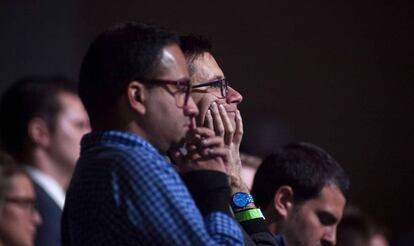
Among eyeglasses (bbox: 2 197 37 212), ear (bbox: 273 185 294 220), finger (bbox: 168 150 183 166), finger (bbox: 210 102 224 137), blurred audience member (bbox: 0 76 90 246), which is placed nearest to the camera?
finger (bbox: 168 150 183 166)

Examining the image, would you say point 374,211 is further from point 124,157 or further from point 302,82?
point 124,157

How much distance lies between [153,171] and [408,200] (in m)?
5.87

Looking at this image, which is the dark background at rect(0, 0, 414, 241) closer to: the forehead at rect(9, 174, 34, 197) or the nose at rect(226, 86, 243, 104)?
the forehead at rect(9, 174, 34, 197)

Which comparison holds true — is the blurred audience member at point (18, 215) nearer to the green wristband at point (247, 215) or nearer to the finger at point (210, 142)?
the green wristband at point (247, 215)

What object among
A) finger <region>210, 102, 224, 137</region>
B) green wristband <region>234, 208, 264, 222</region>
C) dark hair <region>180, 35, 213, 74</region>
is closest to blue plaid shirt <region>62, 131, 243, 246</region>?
finger <region>210, 102, 224, 137</region>

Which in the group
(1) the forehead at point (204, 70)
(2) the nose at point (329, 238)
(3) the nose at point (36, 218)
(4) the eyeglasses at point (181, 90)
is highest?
(4) the eyeglasses at point (181, 90)

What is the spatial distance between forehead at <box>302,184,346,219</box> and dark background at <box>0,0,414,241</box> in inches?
159

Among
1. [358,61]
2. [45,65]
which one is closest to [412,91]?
[358,61]

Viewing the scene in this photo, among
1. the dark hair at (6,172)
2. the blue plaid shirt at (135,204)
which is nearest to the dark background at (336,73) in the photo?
the dark hair at (6,172)

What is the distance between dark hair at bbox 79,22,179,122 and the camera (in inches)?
105

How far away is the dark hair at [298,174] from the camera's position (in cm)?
390

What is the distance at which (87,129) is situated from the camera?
548cm

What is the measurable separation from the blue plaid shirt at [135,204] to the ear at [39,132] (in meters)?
2.66

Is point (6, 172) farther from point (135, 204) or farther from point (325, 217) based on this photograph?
point (135, 204)
